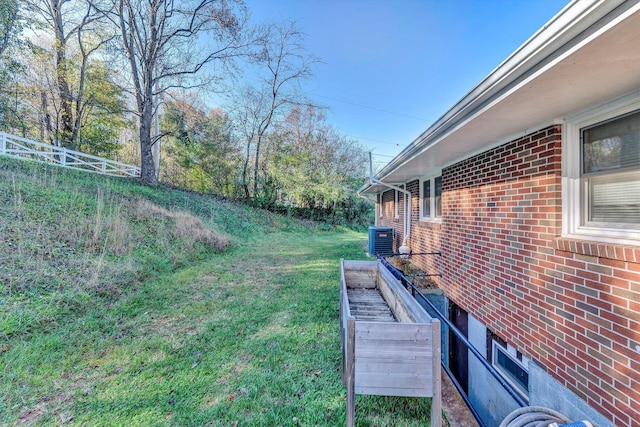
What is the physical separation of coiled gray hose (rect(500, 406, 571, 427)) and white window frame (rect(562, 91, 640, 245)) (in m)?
1.24

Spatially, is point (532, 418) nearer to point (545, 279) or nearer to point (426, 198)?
point (545, 279)

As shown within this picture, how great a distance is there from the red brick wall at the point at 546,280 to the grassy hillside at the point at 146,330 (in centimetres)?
120

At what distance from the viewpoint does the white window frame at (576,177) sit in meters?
1.83

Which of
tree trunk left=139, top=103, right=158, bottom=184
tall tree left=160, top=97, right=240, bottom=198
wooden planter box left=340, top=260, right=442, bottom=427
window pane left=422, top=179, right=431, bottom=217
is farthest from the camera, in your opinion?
tall tree left=160, top=97, right=240, bottom=198

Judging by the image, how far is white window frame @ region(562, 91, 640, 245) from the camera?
1.83m

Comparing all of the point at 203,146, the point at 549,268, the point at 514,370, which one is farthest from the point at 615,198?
the point at 203,146

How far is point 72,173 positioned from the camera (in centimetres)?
802

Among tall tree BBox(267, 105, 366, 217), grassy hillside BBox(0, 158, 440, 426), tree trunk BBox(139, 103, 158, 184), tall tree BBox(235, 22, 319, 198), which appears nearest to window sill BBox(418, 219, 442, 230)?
grassy hillside BBox(0, 158, 440, 426)

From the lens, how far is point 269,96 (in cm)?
1716

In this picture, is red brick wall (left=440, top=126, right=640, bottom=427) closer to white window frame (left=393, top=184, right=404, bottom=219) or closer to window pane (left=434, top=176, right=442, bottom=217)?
window pane (left=434, top=176, right=442, bottom=217)


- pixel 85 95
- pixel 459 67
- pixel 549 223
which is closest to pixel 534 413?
pixel 549 223

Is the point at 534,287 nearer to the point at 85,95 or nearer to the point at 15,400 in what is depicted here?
the point at 15,400

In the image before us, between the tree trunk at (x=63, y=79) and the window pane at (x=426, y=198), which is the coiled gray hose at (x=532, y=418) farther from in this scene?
the tree trunk at (x=63, y=79)

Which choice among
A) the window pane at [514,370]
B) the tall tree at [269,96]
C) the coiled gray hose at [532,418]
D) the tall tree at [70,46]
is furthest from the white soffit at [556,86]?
the tall tree at [269,96]
